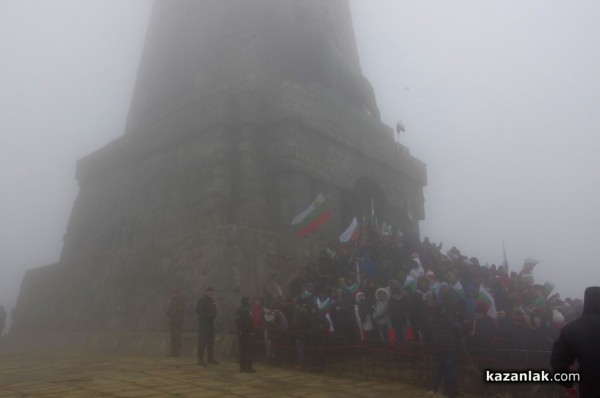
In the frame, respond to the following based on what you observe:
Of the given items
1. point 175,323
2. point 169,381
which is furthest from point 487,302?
point 175,323

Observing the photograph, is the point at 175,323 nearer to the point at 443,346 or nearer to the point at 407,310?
the point at 407,310

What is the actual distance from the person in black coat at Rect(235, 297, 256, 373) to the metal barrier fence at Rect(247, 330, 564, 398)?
A: 903mm

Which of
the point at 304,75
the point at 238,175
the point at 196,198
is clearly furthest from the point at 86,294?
the point at 304,75

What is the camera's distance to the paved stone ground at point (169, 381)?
20.9 ft

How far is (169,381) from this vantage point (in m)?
6.98

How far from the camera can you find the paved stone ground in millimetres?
6367

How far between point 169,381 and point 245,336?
167 centimetres

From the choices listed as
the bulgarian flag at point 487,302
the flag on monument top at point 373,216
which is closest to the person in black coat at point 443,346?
the bulgarian flag at point 487,302

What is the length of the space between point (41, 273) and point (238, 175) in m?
8.08

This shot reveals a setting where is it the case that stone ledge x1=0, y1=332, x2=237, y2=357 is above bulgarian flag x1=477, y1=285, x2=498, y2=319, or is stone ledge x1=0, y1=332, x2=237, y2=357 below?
below

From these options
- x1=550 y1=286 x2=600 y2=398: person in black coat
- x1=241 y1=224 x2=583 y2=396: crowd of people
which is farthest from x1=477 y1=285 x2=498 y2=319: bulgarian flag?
x1=550 y1=286 x2=600 y2=398: person in black coat

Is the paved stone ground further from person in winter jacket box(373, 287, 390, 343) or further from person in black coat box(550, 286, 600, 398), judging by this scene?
person in black coat box(550, 286, 600, 398)

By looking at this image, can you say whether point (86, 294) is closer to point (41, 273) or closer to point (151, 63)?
point (41, 273)

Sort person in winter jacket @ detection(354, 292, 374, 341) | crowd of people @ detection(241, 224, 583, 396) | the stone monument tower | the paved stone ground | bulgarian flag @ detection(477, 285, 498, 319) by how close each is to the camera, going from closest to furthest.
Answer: the paved stone ground, crowd of people @ detection(241, 224, 583, 396), bulgarian flag @ detection(477, 285, 498, 319), person in winter jacket @ detection(354, 292, 374, 341), the stone monument tower
